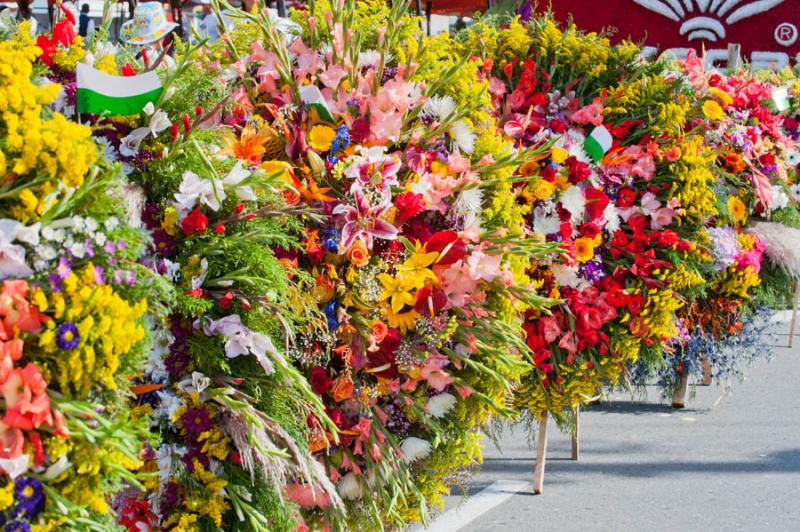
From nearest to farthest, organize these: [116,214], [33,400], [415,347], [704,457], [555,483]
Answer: [33,400] < [116,214] < [415,347] < [555,483] < [704,457]

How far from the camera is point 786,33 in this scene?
973cm

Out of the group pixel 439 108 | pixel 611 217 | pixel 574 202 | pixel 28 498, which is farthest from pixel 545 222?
pixel 28 498

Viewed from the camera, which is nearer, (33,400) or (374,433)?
(33,400)

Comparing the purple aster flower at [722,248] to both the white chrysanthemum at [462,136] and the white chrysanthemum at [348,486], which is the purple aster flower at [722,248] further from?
the white chrysanthemum at [348,486]

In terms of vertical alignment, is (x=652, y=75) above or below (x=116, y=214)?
above

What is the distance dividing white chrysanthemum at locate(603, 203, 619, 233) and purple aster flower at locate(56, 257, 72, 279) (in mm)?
2838

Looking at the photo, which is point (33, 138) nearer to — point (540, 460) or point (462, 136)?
point (462, 136)

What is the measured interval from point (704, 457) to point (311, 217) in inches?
124

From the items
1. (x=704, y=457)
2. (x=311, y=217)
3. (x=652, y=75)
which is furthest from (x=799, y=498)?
(x=311, y=217)

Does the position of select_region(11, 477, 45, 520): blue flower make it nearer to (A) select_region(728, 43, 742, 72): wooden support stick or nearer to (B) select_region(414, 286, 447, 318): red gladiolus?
(B) select_region(414, 286, 447, 318): red gladiolus

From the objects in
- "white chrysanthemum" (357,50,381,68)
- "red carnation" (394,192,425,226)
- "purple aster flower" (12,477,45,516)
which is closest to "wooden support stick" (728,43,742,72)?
"white chrysanthemum" (357,50,381,68)

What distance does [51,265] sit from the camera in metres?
2.12

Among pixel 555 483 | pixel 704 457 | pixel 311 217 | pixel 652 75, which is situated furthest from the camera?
pixel 704 457

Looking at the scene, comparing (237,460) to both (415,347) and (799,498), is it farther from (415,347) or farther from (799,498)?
(799,498)
